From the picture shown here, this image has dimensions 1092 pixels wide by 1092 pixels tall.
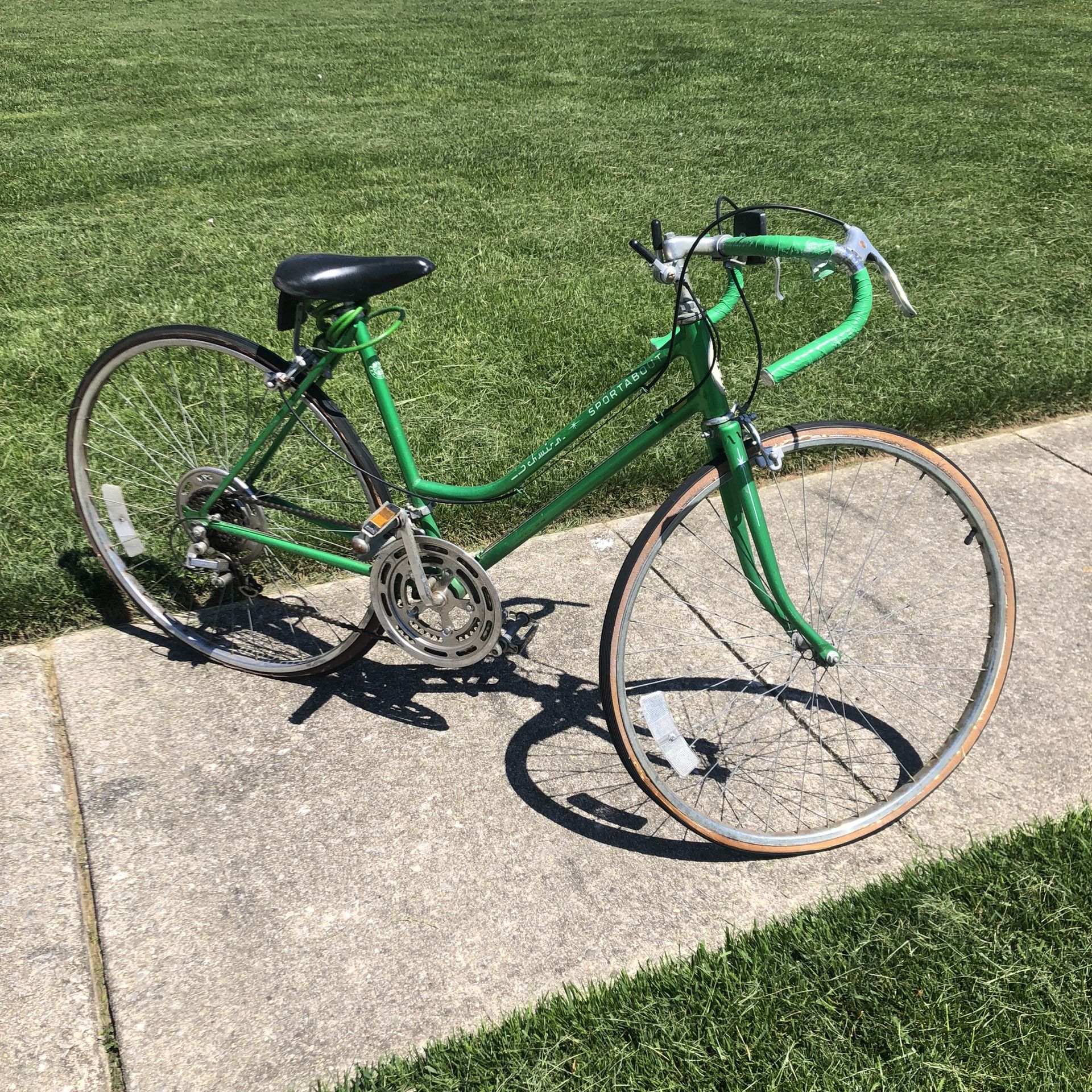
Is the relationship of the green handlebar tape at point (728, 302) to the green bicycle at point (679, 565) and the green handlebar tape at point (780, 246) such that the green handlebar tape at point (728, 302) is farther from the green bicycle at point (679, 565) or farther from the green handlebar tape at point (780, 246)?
the green handlebar tape at point (780, 246)

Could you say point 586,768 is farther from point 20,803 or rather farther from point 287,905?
point 20,803

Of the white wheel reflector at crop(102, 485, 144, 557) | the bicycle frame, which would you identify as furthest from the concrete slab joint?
the bicycle frame

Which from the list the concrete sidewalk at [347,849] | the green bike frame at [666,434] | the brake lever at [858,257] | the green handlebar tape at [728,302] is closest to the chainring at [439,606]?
the green bike frame at [666,434]

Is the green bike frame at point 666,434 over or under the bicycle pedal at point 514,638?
over

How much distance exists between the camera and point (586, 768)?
2770 millimetres

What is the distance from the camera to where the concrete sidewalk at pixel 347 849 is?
2.15m

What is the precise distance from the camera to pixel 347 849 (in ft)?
8.25

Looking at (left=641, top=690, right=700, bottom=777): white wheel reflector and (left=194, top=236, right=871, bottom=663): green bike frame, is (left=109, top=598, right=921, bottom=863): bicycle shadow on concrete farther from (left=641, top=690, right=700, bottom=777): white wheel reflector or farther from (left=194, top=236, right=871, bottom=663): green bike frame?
(left=194, top=236, right=871, bottom=663): green bike frame

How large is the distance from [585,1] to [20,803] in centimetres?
1479

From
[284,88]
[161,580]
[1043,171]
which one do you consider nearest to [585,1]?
[284,88]

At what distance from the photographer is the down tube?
2.40 metres

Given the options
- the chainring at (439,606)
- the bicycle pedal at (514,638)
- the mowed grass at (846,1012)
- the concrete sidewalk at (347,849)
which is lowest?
the mowed grass at (846,1012)

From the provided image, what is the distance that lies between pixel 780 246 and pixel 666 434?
59 centimetres

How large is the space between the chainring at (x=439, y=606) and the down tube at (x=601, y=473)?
124 mm
